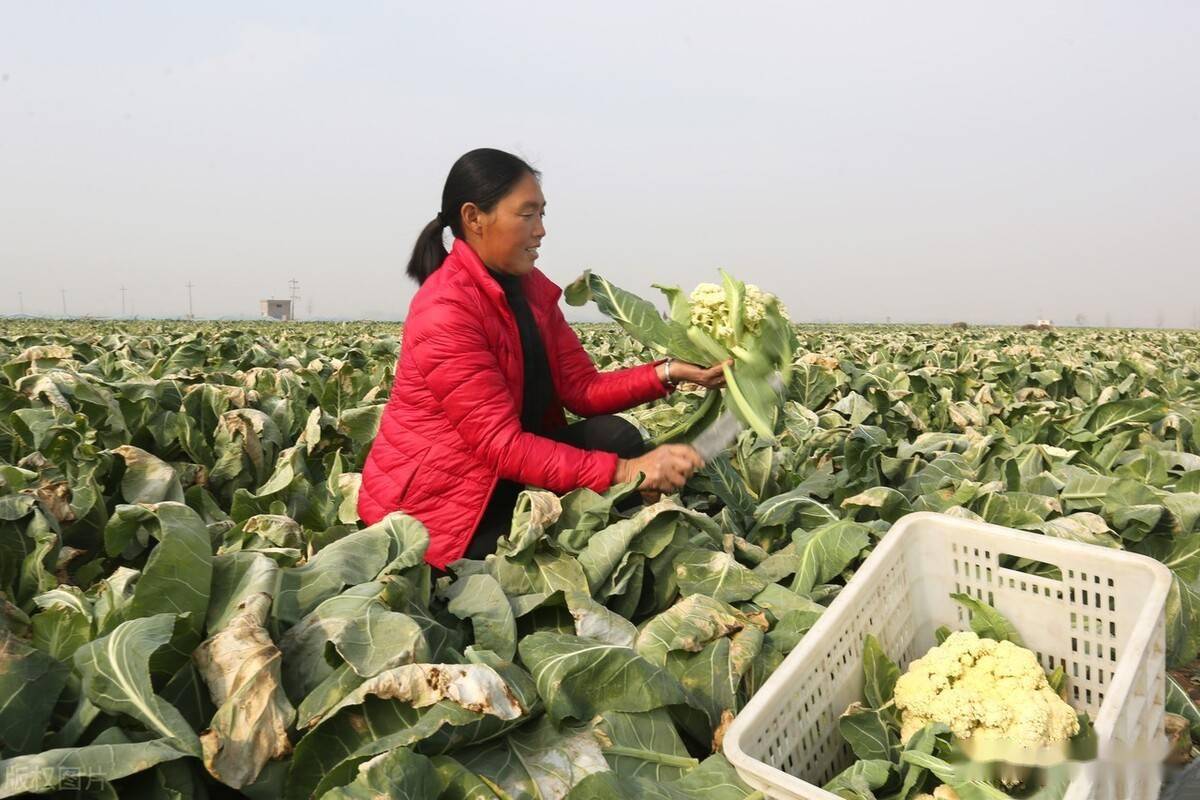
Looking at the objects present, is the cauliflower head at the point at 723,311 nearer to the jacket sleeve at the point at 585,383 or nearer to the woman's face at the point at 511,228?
the jacket sleeve at the point at 585,383

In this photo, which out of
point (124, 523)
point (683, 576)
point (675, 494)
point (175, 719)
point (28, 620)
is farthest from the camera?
point (675, 494)

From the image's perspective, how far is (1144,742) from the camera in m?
1.84

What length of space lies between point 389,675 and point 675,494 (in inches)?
60.6

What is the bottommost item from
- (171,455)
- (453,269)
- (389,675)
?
(171,455)

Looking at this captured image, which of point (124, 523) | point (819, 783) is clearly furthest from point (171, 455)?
point (819, 783)

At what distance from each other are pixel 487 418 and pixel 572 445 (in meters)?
0.75

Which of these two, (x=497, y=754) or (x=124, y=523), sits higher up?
(x=124, y=523)

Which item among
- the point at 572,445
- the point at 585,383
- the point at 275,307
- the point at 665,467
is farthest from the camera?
the point at 275,307

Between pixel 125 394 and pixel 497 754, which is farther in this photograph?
pixel 125 394

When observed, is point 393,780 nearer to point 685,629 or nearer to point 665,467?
point 685,629

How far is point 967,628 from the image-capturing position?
2.40 m

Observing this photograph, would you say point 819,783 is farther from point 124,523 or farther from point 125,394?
point 125,394

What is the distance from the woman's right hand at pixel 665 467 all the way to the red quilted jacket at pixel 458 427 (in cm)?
8

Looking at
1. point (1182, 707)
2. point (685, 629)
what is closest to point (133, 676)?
point (685, 629)
